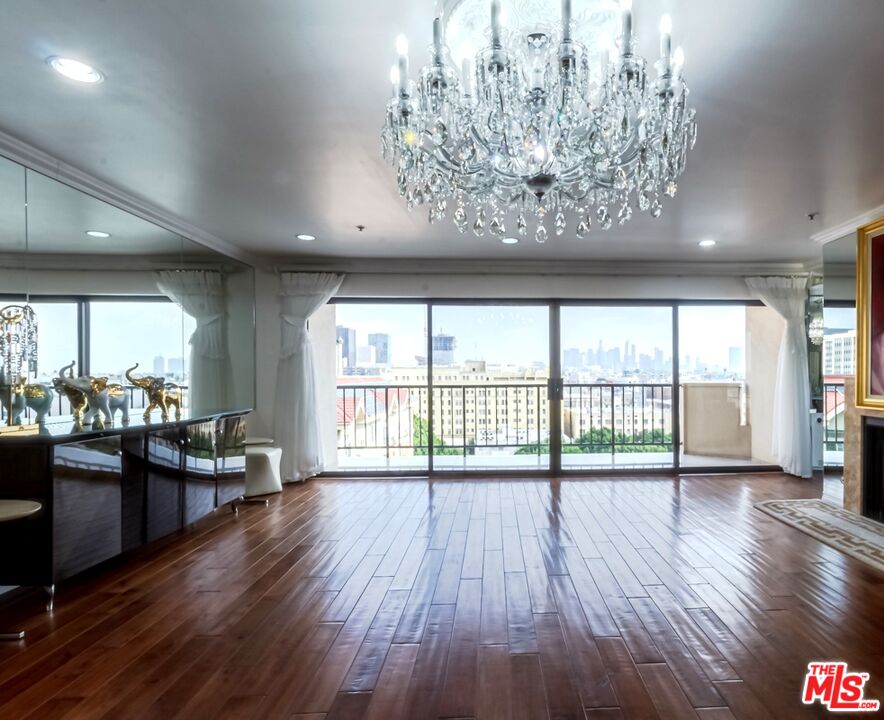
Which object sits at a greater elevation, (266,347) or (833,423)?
(266,347)

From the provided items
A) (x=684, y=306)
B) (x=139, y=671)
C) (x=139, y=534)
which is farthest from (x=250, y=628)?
(x=684, y=306)

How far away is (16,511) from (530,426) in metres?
4.74

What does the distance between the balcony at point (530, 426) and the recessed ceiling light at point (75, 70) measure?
412 centimetres

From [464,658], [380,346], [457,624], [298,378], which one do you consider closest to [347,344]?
[380,346]

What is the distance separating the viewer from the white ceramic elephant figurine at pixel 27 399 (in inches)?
101

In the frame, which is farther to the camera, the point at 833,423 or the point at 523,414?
the point at 523,414

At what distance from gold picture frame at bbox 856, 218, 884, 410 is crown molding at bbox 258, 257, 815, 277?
65.8 inches

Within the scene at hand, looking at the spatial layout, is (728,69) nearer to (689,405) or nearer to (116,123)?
(116,123)

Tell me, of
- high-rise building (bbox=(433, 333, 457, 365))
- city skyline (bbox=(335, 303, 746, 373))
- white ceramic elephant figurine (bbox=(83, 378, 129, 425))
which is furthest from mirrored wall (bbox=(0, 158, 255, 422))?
high-rise building (bbox=(433, 333, 457, 365))

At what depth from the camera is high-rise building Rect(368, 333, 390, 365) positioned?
577 cm

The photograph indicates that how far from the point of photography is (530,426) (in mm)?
5852

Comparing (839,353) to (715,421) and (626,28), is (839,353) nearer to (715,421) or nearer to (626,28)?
(715,421)

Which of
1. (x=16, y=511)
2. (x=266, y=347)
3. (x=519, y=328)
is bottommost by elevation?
(x=16, y=511)

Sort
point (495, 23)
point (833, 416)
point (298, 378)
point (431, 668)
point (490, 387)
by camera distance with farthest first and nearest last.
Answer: point (490, 387) → point (298, 378) → point (833, 416) → point (431, 668) → point (495, 23)
